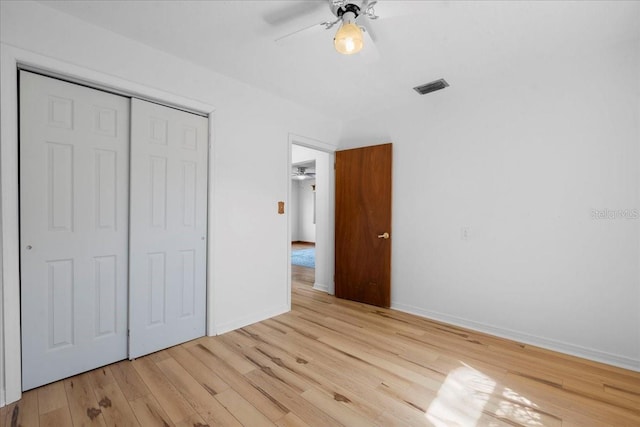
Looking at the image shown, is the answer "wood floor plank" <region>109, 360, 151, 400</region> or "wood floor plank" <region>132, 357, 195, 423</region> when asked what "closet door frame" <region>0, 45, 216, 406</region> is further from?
"wood floor plank" <region>132, 357, 195, 423</region>

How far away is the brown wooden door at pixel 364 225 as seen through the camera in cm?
354

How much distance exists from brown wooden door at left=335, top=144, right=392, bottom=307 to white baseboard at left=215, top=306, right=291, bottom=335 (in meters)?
1.01

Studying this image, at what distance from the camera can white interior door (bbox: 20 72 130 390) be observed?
185cm

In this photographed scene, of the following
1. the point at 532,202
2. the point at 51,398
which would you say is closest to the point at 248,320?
the point at 51,398

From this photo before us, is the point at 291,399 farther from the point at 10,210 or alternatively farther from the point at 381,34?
the point at 381,34

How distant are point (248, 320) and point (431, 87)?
3160mm

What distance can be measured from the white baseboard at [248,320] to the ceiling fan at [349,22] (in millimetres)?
2615

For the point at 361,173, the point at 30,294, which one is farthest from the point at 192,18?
the point at 361,173

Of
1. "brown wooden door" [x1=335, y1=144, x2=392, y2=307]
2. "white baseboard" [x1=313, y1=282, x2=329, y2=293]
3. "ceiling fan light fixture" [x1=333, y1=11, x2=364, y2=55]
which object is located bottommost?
"white baseboard" [x1=313, y1=282, x2=329, y2=293]

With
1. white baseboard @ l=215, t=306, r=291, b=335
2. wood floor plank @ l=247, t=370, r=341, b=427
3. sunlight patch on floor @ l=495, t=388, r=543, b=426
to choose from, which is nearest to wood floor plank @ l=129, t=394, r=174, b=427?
wood floor plank @ l=247, t=370, r=341, b=427

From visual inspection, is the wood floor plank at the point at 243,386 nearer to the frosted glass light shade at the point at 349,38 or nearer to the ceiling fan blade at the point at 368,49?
the frosted glass light shade at the point at 349,38

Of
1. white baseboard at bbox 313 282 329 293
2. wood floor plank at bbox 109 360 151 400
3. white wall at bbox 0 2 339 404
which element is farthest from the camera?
white baseboard at bbox 313 282 329 293

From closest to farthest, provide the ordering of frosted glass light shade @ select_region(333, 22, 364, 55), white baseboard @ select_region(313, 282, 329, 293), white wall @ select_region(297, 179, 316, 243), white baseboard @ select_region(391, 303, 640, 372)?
frosted glass light shade @ select_region(333, 22, 364, 55) → white baseboard @ select_region(391, 303, 640, 372) → white baseboard @ select_region(313, 282, 329, 293) → white wall @ select_region(297, 179, 316, 243)

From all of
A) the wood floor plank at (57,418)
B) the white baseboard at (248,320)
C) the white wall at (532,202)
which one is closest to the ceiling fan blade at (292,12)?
the white wall at (532,202)
